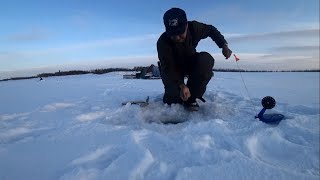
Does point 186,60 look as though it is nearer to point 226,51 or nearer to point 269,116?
point 226,51

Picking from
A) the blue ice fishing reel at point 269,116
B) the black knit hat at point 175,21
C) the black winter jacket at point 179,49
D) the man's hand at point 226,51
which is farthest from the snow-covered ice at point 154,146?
the black knit hat at point 175,21

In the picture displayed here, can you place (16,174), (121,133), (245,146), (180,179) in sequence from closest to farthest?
(180,179), (16,174), (245,146), (121,133)

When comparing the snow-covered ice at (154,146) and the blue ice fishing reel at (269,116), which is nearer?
the snow-covered ice at (154,146)

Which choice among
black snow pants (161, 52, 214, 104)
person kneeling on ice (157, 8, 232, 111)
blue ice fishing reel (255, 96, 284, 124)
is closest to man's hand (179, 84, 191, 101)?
person kneeling on ice (157, 8, 232, 111)

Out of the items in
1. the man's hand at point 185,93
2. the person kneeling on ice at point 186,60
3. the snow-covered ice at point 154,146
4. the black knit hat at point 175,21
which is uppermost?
the black knit hat at point 175,21

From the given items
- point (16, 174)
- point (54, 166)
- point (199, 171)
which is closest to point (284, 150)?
point (199, 171)

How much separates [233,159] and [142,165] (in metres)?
0.66

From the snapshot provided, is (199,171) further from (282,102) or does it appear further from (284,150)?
(282,102)

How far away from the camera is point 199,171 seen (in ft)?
6.98

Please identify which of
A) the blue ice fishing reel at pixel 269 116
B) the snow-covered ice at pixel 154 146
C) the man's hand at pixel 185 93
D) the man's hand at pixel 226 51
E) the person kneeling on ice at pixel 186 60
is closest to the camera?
the snow-covered ice at pixel 154 146

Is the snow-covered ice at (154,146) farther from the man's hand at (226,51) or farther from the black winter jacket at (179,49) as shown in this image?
the man's hand at (226,51)

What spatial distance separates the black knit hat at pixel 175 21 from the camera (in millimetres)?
3866

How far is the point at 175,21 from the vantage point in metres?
3.86

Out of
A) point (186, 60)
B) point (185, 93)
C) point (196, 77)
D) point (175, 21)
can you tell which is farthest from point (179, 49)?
point (185, 93)
